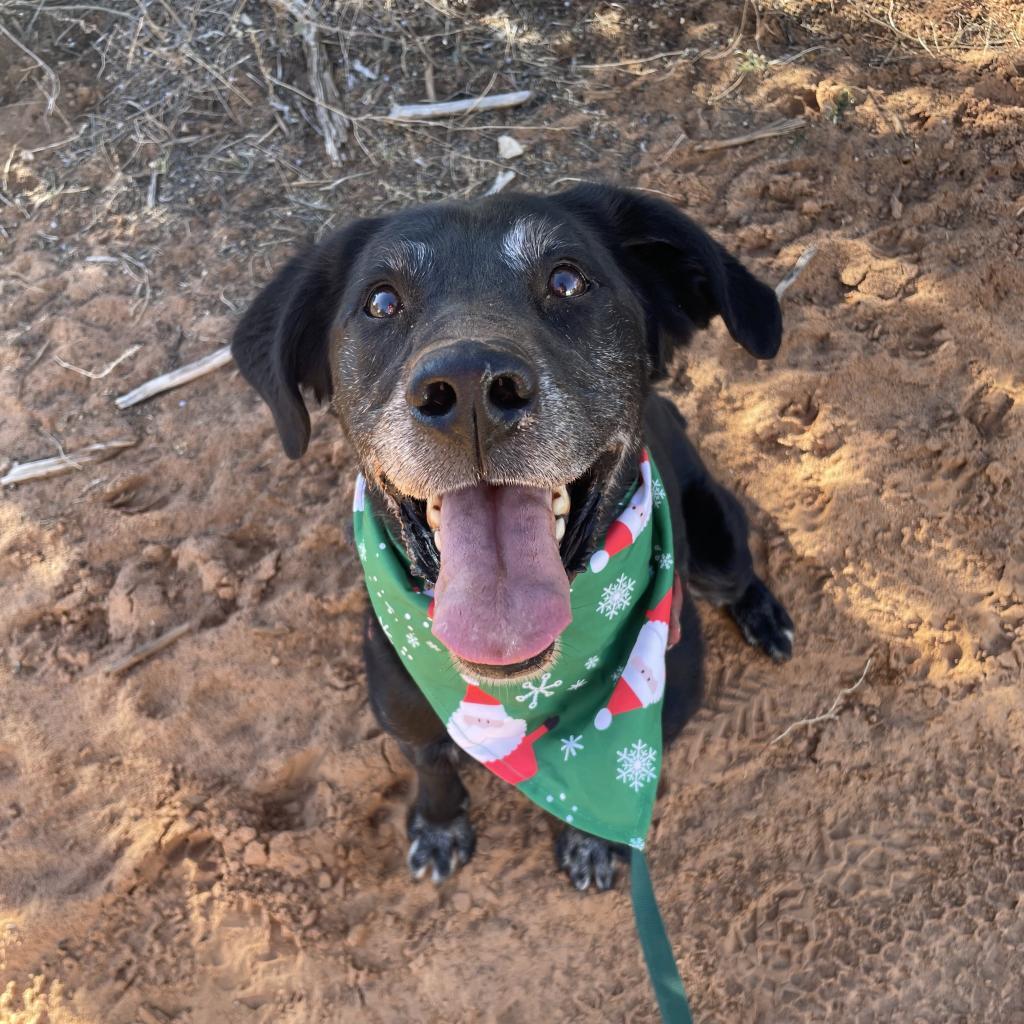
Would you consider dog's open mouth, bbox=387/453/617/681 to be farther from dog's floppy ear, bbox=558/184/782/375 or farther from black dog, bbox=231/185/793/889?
dog's floppy ear, bbox=558/184/782/375

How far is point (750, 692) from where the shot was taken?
12.0 feet

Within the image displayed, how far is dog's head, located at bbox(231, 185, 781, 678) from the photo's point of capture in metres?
2.14

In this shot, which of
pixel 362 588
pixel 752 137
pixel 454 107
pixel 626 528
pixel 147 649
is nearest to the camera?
pixel 626 528

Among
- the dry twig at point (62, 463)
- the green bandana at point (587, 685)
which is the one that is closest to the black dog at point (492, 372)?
the green bandana at point (587, 685)

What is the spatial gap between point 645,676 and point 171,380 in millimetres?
2729

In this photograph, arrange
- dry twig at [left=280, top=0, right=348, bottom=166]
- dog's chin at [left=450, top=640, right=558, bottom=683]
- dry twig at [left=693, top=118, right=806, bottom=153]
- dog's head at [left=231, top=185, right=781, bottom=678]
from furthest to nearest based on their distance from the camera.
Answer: dry twig at [left=280, top=0, right=348, bottom=166], dry twig at [left=693, top=118, right=806, bottom=153], dog's chin at [left=450, top=640, right=558, bottom=683], dog's head at [left=231, top=185, right=781, bottom=678]

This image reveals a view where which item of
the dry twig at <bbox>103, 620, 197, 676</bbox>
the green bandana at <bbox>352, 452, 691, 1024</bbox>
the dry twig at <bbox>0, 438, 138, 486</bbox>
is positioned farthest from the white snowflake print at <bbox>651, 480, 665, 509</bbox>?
the dry twig at <bbox>0, 438, 138, 486</bbox>

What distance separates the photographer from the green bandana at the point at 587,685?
270 cm

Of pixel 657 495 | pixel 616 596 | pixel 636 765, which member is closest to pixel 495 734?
pixel 636 765

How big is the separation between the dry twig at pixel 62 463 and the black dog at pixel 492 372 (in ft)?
5.05

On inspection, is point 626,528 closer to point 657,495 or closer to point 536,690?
point 657,495

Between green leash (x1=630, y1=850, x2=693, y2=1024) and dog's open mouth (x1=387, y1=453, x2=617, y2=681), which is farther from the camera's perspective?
green leash (x1=630, y1=850, x2=693, y2=1024)

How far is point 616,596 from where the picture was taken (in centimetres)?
274

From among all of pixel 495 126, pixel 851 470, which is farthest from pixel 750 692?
pixel 495 126
